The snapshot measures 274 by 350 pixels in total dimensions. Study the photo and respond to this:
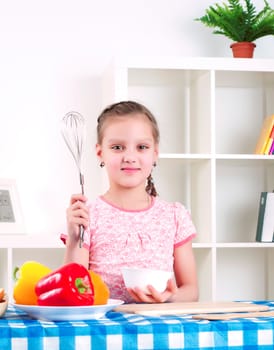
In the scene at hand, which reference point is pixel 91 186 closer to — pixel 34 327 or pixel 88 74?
pixel 88 74

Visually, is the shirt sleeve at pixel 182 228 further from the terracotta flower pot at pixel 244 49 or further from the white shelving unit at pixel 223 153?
the terracotta flower pot at pixel 244 49

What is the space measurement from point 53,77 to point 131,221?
157cm

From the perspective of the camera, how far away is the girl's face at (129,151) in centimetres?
200

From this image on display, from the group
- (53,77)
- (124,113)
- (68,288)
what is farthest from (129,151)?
(53,77)

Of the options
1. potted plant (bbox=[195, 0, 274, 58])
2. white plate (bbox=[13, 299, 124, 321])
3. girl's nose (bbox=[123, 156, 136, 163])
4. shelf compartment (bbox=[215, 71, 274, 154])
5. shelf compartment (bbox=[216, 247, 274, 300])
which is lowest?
shelf compartment (bbox=[216, 247, 274, 300])

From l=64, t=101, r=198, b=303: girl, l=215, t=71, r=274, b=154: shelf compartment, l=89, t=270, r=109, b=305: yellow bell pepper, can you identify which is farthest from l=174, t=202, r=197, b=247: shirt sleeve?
l=215, t=71, r=274, b=154: shelf compartment

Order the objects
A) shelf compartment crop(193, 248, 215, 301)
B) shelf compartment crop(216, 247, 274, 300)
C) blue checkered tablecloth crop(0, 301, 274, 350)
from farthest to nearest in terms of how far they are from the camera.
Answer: shelf compartment crop(216, 247, 274, 300)
shelf compartment crop(193, 248, 215, 301)
blue checkered tablecloth crop(0, 301, 274, 350)

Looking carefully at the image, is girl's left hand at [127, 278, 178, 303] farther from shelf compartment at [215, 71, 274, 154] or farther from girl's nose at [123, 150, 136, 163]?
shelf compartment at [215, 71, 274, 154]

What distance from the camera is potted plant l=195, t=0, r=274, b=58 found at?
3443 millimetres

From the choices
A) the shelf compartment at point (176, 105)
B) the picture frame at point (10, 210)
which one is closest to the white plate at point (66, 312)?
the picture frame at point (10, 210)

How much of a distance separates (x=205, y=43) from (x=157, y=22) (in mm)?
243

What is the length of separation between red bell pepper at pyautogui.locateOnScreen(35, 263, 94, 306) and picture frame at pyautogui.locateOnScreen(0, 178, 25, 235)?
1868mm

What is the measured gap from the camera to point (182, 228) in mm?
2133

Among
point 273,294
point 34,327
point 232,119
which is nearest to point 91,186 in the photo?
point 232,119
